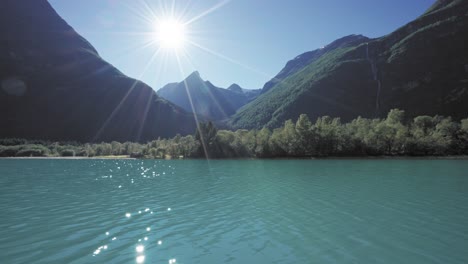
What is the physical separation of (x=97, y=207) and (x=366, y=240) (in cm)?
2347

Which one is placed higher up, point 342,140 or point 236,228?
point 342,140

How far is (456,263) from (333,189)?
24.7m

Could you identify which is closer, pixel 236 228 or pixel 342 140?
pixel 236 228

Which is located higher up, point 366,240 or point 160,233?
point 160,233

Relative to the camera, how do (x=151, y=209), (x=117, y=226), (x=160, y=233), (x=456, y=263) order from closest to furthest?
(x=456, y=263) < (x=160, y=233) < (x=117, y=226) < (x=151, y=209)

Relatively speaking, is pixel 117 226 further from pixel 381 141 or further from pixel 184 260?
pixel 381 141

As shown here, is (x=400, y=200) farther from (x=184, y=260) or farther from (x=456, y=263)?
A: (x=184, y=260)

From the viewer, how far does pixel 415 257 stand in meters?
14.3

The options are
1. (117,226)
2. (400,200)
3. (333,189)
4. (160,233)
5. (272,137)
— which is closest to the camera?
(160,233)

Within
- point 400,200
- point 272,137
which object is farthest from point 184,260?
point 272,137

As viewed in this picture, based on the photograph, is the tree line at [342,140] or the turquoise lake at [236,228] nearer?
the turquoise lake at [236,228]

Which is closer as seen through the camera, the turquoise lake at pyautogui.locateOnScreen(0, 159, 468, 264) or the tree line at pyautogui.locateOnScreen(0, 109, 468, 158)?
the turquoise lake at pyautogui.locateOnScreen(0, 159, 468, 264)

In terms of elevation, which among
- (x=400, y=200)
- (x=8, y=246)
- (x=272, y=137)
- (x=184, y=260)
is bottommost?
(x=400, y=200)

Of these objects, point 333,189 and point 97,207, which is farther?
point 333,189
